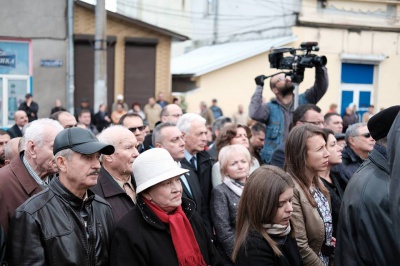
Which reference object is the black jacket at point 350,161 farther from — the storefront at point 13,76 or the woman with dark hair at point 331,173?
the storefront at point 13,76

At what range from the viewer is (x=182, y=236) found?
3.76 meters

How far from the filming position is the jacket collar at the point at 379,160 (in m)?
3.40

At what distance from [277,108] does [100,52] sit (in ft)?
33.9

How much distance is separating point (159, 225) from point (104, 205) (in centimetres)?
42

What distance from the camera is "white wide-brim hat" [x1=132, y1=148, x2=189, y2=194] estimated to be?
3852 mm

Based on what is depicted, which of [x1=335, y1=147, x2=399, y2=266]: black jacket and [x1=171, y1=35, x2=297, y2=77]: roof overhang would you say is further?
[x1=171, y1=35, x2=297, y2=77]: roof overhang

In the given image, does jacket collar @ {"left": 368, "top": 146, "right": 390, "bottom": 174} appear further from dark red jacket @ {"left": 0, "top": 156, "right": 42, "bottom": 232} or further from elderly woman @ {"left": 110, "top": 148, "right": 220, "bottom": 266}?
dark red jacket @ {"left": 0, "top": 156, "right": 42, "bottom": 232}

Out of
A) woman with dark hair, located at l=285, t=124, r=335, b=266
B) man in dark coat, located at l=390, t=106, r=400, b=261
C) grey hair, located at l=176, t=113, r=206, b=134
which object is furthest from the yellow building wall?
man in dark coat, located at l=390, t=106, r=400, b=261

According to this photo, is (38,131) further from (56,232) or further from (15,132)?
(15,132)

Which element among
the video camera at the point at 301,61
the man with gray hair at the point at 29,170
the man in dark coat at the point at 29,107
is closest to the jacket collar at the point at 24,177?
the man with gray hair at the point at 29,170

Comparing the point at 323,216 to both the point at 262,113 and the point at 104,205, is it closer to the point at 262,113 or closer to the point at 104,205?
the point at 104,205

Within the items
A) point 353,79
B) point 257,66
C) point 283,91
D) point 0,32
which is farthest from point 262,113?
point 353,79

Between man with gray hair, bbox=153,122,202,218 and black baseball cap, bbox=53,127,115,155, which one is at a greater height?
black baseball cap, bbox=53,127,115,155

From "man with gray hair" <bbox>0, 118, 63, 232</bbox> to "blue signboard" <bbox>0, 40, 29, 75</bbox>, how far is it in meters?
14.2
